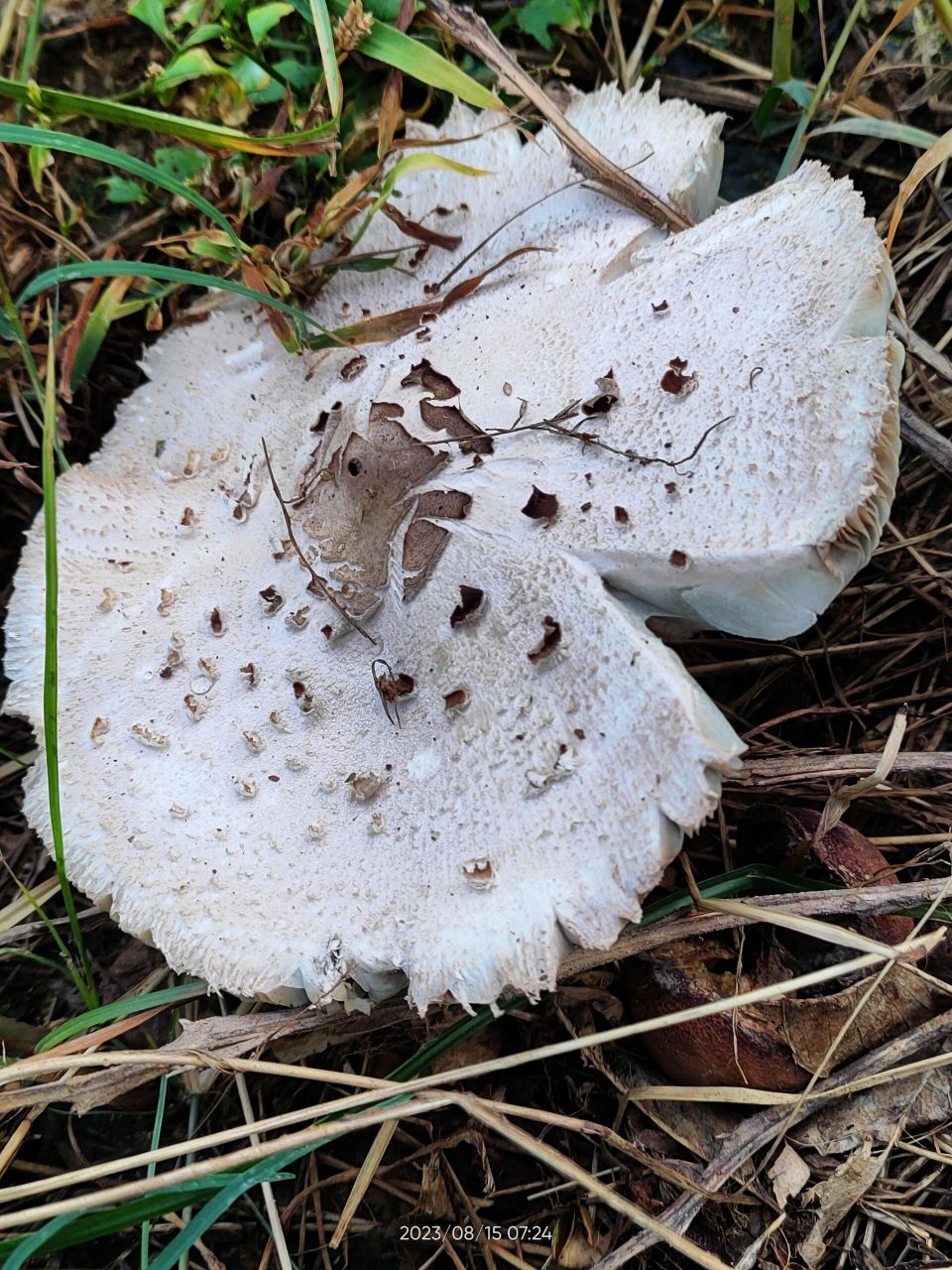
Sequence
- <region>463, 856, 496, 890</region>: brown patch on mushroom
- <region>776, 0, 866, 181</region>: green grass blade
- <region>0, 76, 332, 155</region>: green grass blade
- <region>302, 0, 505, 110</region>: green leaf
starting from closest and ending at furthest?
<region>463, 856, 496, 890</region>: brown patch on mushroom → <region>0, 76, 332, 155</region>: green grass blade → <region>302, 0, 505, 110</region>: green leaf → <region>776, 0, 866, 181</region>: green grass blade

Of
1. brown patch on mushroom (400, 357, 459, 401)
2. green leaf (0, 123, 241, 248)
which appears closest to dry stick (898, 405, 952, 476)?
brown patch on mushroom (400, 357, 459, 401)

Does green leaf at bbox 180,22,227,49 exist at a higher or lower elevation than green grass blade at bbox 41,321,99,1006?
higher

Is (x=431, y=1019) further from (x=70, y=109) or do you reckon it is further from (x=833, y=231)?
(x=70, y=109)

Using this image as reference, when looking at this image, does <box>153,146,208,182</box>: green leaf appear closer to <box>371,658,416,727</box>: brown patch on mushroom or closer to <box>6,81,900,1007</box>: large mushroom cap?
<box>6,81,900,1007</box>: large mushroom cap

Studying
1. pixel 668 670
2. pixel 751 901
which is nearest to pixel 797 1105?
pixel 751 901

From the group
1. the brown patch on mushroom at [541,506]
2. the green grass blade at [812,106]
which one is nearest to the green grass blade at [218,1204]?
the brown patch on mushroom at [541,506]

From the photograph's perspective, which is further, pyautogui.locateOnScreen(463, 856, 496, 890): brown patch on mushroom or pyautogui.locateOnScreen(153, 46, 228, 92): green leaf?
pyautogui.locateOnScreen(153, 46, 228, 92): green leaf
